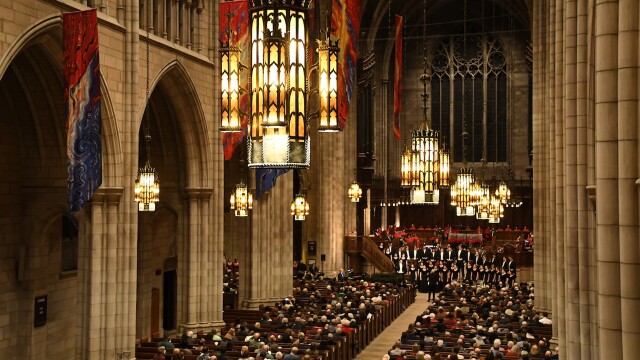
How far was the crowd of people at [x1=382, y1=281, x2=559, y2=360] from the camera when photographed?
19.3m

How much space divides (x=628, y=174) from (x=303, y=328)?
16.3 metres

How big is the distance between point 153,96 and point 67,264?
5.94 meters

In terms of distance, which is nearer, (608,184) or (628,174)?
(628,174)

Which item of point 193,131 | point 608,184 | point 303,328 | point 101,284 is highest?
point 193,131

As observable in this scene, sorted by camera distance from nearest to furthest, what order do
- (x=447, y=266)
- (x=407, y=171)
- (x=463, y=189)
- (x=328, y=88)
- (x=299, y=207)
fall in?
(x=328, y=88) < (x=407, y=171) < (x=463, y=189) < (x=299, y=207) < (x=447, y=266)

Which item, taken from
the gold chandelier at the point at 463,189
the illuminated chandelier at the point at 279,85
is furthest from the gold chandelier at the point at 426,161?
the illuminated chandelier at the point at 279,85

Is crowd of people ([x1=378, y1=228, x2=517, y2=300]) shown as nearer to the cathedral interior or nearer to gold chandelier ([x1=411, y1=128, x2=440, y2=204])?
the cathedral interior

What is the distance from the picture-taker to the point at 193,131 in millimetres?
25016

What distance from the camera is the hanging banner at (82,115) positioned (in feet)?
53.4

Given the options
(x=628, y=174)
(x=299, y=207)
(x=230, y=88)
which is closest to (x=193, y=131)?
(x=299, y=207)

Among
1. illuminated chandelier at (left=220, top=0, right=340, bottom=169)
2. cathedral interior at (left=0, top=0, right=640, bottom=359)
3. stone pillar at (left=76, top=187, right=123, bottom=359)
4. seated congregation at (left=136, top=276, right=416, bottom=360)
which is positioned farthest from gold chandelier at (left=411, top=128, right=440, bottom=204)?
illuminated chandelier at (left=220, top=0, right=340, bottom=169)

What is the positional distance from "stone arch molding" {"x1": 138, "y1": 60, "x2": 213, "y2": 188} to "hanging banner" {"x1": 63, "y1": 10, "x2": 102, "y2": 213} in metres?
7.60

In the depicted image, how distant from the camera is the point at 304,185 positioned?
135 ft

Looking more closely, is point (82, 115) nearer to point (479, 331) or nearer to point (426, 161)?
point (426, 161)
